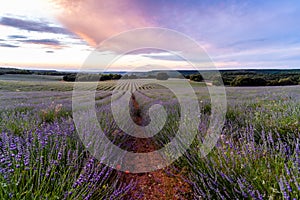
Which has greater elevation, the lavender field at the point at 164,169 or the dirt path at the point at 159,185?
the lavender field at the point at 164,169

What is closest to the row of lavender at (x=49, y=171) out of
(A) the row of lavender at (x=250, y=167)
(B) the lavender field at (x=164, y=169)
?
(B) the lavender field at (x=164, y=169)

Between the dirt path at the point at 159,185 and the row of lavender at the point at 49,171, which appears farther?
the dirt path at the point at 159,185

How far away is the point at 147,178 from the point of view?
9.54 feet

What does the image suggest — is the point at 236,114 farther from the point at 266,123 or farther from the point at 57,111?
the point at 57,111

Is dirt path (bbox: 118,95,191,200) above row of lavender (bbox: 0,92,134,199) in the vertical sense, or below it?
below

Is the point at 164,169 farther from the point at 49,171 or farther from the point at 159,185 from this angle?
the point at 49,171

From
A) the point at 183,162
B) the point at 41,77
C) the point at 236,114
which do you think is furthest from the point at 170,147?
the point at 41,77

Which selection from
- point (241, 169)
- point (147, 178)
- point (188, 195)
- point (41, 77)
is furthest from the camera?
point (41, 77)

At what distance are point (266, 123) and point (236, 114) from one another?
117 centimetres

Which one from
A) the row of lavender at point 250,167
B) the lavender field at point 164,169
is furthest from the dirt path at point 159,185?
the row of lavender at point 250,167

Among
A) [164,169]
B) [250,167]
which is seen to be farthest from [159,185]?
[250,167]

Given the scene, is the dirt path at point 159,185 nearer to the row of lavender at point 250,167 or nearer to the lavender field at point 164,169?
the lavender field at point 164,169

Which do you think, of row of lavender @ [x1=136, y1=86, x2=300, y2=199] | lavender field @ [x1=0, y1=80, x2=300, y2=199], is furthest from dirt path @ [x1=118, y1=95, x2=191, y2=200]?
row of lavender @ [x1=136, y1=86, x2=300, y2=199]

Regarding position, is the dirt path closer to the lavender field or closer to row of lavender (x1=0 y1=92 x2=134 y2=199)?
the lavender field
